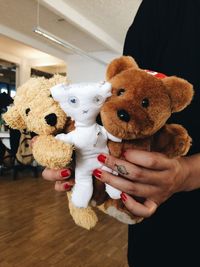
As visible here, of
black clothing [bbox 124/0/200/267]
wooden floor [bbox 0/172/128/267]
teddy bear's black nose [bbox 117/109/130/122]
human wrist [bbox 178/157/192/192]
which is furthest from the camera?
wooden floor [bbox 0/172/128/267]

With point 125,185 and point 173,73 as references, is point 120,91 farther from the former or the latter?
point 173,73

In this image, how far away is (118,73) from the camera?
548mm

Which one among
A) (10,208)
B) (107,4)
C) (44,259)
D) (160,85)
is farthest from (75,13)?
(160,85)

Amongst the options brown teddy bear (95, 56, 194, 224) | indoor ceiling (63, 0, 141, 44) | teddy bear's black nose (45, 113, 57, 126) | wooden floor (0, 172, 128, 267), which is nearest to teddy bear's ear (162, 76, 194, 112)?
brown teddy bear (95, 56, 194, 224)

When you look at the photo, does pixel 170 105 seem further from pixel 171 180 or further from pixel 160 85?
pixel 171 180

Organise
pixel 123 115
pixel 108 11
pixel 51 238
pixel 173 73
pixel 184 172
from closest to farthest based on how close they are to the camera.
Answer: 1. pixel 123 115
2. pixel 184 172
3. pixel 173 73
4. pixel 51 238
5. pixel 108 11

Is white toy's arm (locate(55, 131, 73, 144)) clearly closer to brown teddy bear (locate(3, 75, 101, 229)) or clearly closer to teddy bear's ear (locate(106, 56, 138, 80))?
brown teddy bear (locate(3, 75, 101, 229))

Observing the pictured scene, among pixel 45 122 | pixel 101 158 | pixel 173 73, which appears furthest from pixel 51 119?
pixel 173 73

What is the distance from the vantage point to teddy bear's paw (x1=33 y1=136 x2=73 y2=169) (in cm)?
49

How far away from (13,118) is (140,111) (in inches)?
11.1

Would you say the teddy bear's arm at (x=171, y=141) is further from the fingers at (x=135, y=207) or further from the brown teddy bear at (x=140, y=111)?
the fingers at (x=135, y=207)

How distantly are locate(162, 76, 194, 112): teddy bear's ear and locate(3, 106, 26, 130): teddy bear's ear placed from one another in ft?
0.99

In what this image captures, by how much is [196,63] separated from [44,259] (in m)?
2.22

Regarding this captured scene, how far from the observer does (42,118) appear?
54 centimetres
